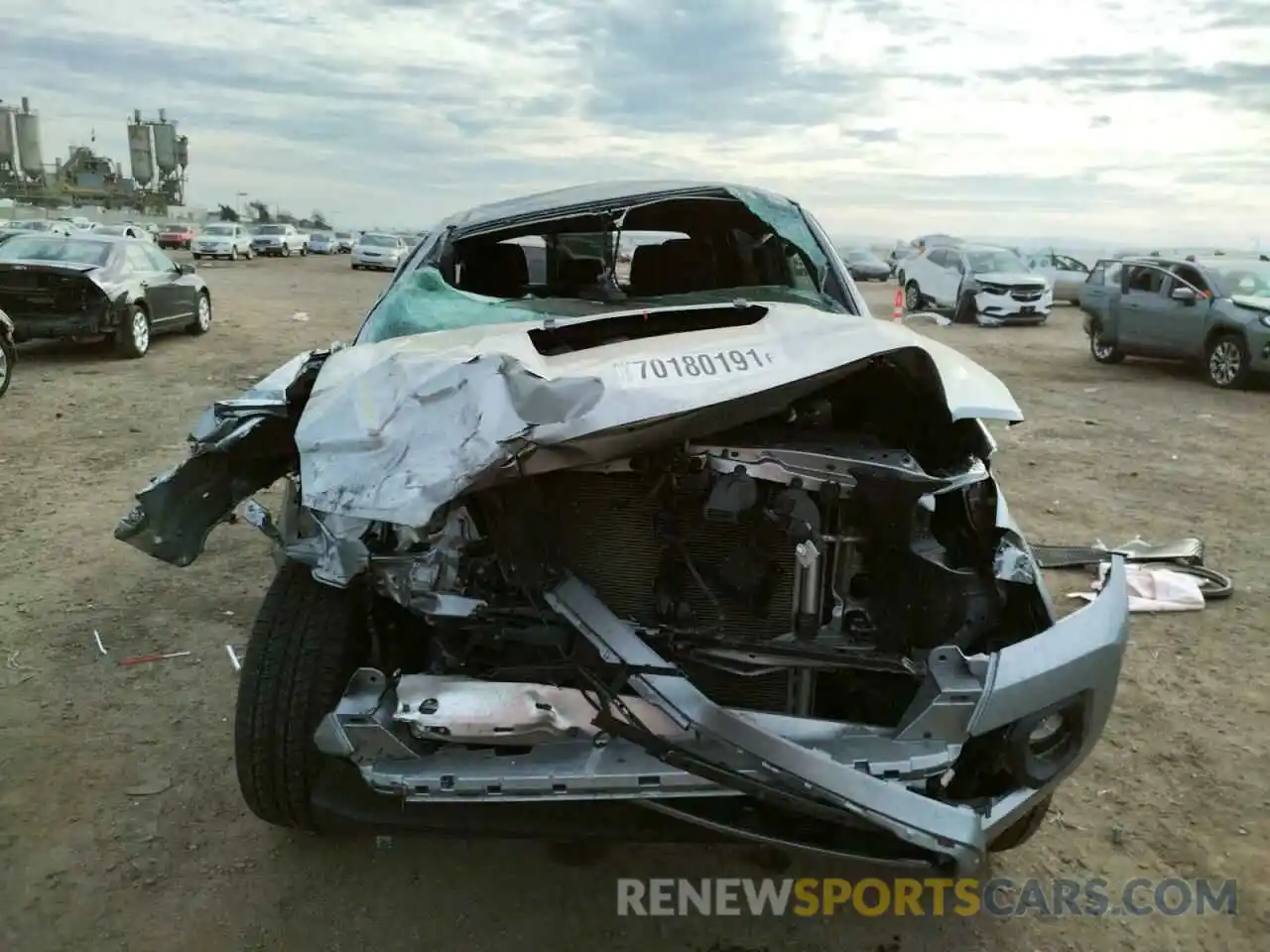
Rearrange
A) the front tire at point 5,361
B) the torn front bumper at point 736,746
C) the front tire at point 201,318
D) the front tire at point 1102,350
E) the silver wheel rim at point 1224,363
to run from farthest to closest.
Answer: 1. the front tire at point 201,318
2. the front tire at point 1102,350
3. the silver wheel rim at point 1224,363
4. the front tire at point 5,361
5. the torn front bumper at point 736,746

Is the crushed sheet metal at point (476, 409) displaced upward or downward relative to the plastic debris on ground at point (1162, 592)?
upward

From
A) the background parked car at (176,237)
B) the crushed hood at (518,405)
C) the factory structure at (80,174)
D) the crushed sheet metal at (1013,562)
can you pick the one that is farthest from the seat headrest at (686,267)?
the factory structure at (80,174)

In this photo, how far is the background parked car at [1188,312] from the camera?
35.9 feet

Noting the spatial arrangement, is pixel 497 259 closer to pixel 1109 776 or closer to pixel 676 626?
pixel 676 626

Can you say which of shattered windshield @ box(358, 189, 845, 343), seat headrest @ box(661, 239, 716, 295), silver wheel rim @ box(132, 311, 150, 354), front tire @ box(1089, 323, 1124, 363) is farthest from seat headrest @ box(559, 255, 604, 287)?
front tire @ box(1089, 323, 1124, 363)

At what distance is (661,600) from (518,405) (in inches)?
26.7

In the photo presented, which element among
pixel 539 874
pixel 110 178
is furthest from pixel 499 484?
pixel 110 178

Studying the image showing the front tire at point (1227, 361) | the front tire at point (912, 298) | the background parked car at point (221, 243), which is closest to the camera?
the front tire at point (1227, 361)

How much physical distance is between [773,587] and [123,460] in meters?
5.96

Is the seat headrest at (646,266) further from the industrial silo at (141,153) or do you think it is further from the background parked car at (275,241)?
the industrial silo at (141,153)

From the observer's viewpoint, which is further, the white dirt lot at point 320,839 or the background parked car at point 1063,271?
the background parked car at point 1063,271

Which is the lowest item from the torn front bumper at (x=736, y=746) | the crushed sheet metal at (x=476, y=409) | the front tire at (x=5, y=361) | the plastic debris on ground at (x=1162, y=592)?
the plastic debris on ground at (x=1162, y=592)

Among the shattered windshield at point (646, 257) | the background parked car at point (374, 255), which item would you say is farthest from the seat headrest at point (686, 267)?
the background parked car at point (374, 255)

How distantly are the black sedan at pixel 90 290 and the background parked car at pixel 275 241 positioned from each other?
93.6 ft
